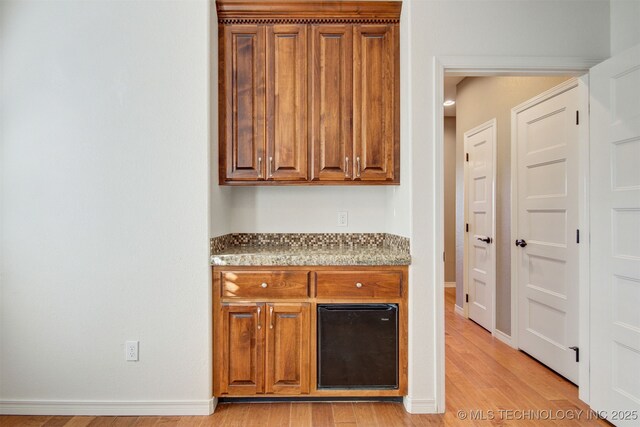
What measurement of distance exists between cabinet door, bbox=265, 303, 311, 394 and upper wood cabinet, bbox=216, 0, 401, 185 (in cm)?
88

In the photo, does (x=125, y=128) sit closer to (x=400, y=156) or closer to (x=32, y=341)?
(x=32, y=341)

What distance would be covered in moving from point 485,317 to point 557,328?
1.02m

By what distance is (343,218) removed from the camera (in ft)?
9.13

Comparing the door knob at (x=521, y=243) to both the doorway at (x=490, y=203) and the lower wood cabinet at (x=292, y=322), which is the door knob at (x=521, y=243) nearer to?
the doorway at (x=490, y=203)

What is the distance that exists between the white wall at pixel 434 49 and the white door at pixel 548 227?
0.47 m

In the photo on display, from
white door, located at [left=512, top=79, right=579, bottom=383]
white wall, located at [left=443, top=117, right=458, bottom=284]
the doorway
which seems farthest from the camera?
white wall, located at [left=443, top=117, right=458, bottom=284]

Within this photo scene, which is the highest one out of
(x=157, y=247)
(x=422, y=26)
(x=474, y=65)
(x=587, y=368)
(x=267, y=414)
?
(x=422, y=26)

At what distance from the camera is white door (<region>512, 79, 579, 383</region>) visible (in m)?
2.60

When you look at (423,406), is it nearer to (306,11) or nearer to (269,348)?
(269,348)

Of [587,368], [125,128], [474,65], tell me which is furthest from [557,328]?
[125,128]

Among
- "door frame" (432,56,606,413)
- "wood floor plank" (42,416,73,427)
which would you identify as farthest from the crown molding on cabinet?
"wood floor plank" (42,416,73,427)

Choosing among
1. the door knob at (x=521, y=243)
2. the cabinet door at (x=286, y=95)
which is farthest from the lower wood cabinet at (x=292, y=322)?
Result: the door knob at (x=521, y=243)

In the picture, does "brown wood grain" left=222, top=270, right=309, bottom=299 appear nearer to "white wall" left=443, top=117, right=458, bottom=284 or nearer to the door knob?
the door knob

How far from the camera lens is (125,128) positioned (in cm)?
221
